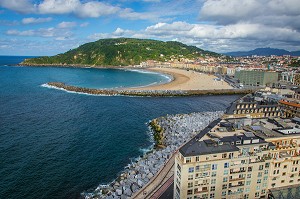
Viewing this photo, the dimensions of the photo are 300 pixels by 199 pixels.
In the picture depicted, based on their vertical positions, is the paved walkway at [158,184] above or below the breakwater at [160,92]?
below

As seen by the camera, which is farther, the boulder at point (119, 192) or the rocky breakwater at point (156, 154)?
the rocky breakwater at point (156, 154)

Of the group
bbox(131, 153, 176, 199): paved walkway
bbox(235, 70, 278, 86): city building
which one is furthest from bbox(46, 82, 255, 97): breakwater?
bbox(131, 153, 176, 199): paved walkway

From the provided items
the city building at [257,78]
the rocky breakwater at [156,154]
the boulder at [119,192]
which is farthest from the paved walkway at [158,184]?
the city building at [257,78]

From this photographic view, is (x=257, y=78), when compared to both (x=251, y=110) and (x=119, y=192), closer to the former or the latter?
(x=251, y=110)

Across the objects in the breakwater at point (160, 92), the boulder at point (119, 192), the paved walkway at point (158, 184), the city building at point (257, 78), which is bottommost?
the boulder at point (119, 192)

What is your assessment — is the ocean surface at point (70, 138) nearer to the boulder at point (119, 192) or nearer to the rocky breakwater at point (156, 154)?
the rocky breakwater at point (156, 154)

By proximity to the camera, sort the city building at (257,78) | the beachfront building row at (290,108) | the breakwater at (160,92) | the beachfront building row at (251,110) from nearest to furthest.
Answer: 1. the beachfront building row at (251,110)
2. the beachfront building row at (290,108)
3. the breakwater at (160,92)
4. the city building at (257,78)

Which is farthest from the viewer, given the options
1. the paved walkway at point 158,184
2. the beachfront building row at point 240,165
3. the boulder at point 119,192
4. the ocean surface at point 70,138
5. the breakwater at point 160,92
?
the breakwater at point 160,92

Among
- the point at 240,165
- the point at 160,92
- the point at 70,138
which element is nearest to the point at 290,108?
the point at 240,165
